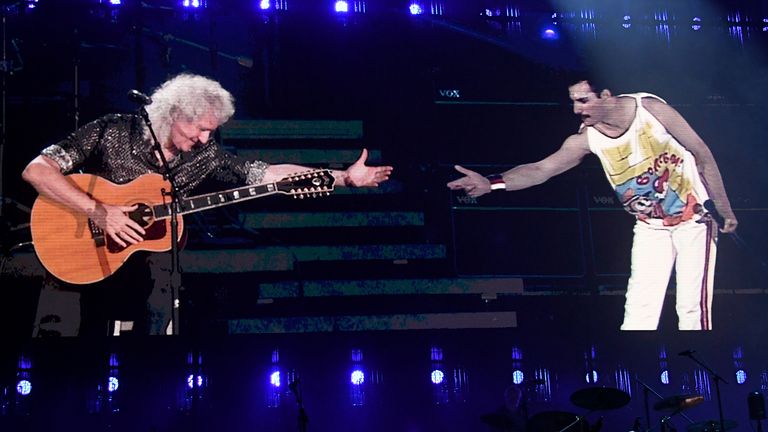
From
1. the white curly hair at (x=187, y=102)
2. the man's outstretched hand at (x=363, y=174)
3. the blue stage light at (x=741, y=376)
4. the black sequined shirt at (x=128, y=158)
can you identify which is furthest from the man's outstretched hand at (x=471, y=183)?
the blue stage light at (x=741, y=376)

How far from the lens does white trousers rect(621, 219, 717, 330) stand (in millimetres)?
7047

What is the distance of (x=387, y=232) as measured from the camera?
6.93 m

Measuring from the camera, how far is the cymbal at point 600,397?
6277 millimetres

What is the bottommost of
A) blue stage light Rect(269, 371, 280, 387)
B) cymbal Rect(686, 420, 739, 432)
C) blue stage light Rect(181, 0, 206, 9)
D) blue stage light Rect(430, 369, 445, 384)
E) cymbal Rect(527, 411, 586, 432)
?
cymbal Rect(686, 420, 739, 432)

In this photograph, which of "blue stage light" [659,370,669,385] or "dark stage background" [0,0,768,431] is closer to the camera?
"dark stage background" [0,0,768,431]

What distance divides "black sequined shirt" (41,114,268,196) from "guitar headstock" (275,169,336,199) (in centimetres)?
19

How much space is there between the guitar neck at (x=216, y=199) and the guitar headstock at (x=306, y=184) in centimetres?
7

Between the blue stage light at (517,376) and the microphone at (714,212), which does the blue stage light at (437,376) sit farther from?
the microphone at (714,212)

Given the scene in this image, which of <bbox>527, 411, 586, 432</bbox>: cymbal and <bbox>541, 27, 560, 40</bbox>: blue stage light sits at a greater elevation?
<bbox>541, 27, 560, 40</bbox>: blue stage light

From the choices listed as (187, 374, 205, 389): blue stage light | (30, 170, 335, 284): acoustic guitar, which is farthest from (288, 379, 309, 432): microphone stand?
(30, 170, 335, 284): acoustic guitar

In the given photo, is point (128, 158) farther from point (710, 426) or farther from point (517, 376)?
point (710, 426)

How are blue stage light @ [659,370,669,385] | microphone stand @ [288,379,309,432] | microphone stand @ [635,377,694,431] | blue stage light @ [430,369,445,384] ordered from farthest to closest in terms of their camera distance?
blue stage light @ [659,370,669,385], blue stage light @ [430,369,445,384], microphone stand @ [635,377,694,431], microphone stand @ [288,379,309,432]

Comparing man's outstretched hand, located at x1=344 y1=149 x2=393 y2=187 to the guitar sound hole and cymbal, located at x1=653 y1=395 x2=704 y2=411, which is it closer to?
the guitar sound hole

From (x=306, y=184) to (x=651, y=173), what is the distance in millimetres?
2698
